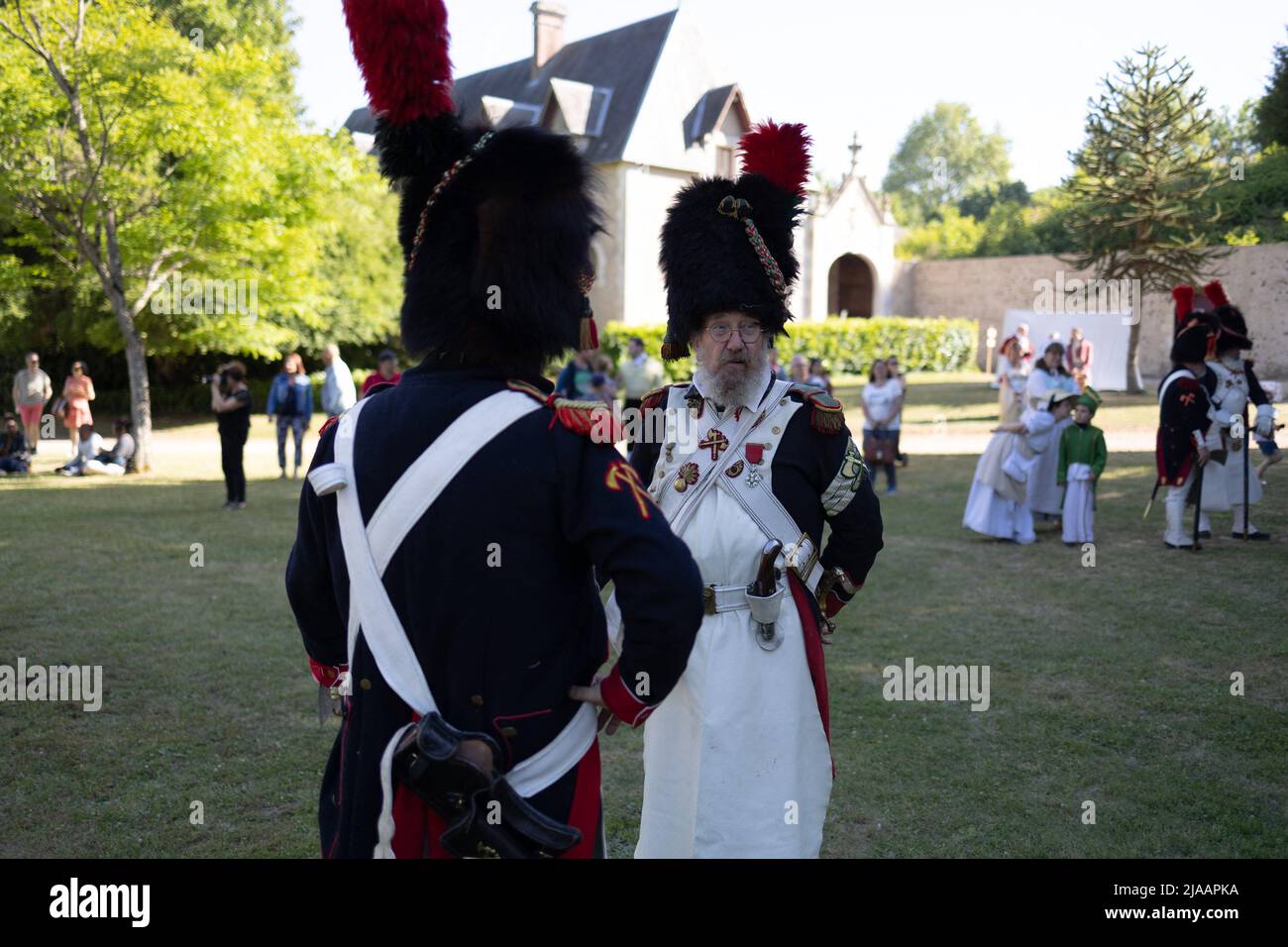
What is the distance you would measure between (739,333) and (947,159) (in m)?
99.6

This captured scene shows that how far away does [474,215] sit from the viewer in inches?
97.6

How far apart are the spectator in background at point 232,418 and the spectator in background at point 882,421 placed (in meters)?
7.66

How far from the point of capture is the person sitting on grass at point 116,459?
1711cm

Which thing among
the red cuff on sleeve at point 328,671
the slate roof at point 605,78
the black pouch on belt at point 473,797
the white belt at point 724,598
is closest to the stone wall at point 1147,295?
the slate roof at point 605,78

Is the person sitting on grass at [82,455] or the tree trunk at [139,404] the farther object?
the tree trunk at [139,404]

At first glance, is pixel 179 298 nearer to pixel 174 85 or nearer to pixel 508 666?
pixel 174 85

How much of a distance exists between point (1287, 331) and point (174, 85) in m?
25.9

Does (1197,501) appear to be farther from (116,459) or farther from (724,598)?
(116,459)

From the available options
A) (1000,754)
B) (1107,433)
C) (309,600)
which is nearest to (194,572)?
(1000,754)

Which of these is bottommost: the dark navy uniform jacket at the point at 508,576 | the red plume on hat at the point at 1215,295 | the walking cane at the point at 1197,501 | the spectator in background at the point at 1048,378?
the walking cane at the point at 1197,501

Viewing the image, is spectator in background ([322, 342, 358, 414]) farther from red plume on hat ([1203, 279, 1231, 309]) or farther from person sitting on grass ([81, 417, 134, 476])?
red plume on hat ([1203, 279, 1231, 309])

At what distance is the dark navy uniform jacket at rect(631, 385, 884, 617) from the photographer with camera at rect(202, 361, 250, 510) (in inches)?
415

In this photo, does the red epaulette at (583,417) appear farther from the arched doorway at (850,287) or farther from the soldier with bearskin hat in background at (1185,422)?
the arched doorway at (850,287)
